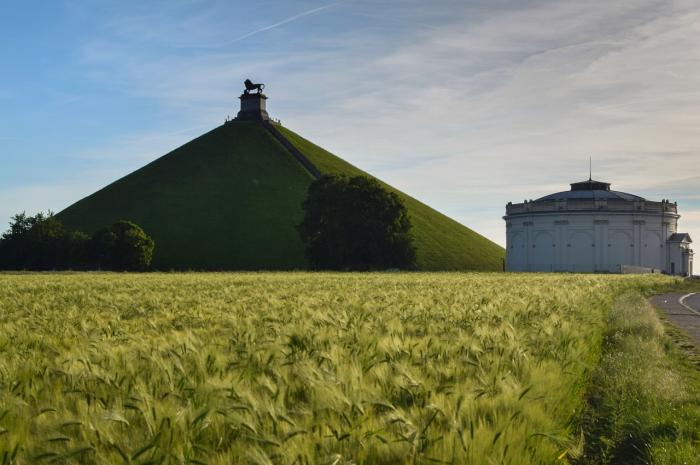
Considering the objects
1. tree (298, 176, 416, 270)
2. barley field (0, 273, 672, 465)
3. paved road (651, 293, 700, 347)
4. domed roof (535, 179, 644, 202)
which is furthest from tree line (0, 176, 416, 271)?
barley field (0, 273, 672, 465)

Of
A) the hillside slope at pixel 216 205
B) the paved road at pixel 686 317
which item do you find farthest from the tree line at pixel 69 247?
the paved road at pixel 686 317

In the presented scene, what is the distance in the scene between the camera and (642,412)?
7.00m

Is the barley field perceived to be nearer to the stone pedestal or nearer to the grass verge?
the grass verge

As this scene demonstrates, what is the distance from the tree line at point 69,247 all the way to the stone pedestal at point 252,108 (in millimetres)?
72596

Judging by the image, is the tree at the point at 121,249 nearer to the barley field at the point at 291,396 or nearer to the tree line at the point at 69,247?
the tree line at the point at 69,247

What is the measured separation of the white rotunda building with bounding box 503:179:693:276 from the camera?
115750 mm

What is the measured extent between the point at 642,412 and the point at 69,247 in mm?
87116

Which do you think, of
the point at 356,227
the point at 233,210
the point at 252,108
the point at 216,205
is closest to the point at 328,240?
the point at 356,227

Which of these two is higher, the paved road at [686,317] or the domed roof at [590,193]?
the domed roof at [590,193]

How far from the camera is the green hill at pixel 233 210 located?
340 ft

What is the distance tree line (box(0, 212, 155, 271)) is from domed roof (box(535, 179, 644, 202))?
76263mm

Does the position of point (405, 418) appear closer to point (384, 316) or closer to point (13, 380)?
point (13, 380)

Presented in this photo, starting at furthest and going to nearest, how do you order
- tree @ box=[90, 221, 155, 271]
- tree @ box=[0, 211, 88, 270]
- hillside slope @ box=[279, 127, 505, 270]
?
hillside slope @ box=[279, 127, 505, 270] < tree @ box=[0, 211, 88, 270] < tree @ box=[90, 221, 155, 271]

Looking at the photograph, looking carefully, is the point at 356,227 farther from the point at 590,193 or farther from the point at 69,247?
the point at 590,193
